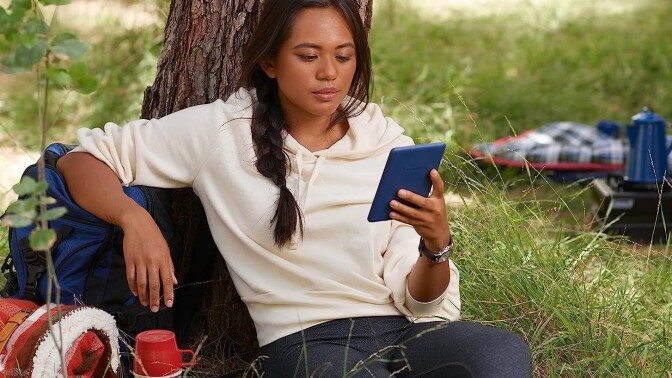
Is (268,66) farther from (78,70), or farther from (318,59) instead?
(78,70)

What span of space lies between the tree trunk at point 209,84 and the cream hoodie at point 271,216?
0.38m

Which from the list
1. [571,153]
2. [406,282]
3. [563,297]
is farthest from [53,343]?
[571,153]

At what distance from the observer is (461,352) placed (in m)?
2.36

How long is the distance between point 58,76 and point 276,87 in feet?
3.14

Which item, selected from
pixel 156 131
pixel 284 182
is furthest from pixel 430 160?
pixel 156 131

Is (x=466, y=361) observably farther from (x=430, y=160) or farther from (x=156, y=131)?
(x=156, y=131)

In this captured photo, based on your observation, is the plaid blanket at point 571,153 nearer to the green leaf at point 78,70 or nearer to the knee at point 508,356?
the knee at point 508,356

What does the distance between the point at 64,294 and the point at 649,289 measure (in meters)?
1.86

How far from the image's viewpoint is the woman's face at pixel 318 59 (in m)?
2.54

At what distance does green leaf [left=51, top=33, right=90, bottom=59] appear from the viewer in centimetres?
186

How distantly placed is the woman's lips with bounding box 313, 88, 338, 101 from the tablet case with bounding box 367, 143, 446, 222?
40 centimetres

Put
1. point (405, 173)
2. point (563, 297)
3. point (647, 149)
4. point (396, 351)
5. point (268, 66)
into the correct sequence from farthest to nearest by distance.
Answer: point (647, 149) → point (563, 297) → point (268, 66) → point (396, 351) → point (405, 173)

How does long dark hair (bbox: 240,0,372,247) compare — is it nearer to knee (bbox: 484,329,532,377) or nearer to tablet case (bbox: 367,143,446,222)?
tablet case (bbox: 367,143,446,222)

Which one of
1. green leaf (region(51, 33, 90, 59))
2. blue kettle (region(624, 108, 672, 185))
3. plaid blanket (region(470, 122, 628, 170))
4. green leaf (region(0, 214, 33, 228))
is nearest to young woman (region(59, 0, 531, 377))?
green leaf (region(0, 214, 33, 228))
